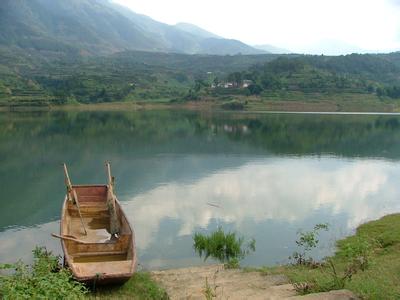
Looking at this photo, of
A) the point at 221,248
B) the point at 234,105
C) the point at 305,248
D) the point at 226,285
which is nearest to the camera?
the point at 226,285

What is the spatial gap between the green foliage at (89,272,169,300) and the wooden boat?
0.32m

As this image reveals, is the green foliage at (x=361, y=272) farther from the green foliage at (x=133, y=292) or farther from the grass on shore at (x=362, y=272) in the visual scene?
the green foliage at (x=133, y=292)

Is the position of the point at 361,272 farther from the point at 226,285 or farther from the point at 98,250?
the point at 98,250

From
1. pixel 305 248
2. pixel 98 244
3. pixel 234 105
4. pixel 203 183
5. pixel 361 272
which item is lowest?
pixel 234 105

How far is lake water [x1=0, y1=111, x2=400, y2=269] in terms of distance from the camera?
1633 cm

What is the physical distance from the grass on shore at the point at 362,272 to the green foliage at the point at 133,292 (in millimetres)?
2913

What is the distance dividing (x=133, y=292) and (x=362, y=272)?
4911mm

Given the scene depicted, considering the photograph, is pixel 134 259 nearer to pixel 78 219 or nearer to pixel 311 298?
pixel 311 298

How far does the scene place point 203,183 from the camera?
1025 inches

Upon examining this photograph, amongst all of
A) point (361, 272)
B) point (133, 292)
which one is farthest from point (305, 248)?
point (133, 292)

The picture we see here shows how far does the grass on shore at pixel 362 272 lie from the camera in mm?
8234

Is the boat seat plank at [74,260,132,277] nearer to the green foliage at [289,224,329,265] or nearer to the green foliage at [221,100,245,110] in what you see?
the green foliage at [289,224,329,265]

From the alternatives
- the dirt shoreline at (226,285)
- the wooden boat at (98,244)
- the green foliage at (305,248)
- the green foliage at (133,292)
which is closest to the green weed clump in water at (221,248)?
the dirt shoreline at (226,285)

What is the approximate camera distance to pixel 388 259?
11.7 metres
